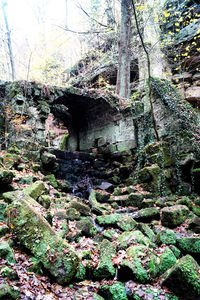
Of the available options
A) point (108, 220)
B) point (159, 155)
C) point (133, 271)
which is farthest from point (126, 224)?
point (159, 155)

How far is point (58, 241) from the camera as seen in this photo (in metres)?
2.51

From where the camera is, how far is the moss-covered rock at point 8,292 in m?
1.61

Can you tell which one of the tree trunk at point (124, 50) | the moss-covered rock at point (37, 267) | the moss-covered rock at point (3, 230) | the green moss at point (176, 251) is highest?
the tree trunk at point (124, 50)

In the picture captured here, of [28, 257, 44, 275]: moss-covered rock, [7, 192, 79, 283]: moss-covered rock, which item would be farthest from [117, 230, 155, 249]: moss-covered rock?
[28, 257, 44, 275]: moss-covered rock

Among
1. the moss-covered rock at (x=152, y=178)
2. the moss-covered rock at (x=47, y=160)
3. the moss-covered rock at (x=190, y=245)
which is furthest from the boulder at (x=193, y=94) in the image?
the moss-covered rock at (x=190, y=245)

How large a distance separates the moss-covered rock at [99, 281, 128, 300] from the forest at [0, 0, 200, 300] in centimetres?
1

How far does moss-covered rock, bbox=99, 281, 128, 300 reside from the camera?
7.50 ft

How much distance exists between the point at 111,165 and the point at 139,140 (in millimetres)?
1836

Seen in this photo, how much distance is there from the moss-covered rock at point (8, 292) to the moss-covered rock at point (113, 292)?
1.06m

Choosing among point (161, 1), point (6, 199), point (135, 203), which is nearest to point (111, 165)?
point (135, 203)

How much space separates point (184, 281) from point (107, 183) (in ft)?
17.2

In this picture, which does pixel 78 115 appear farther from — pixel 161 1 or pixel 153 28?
pixel 161 1

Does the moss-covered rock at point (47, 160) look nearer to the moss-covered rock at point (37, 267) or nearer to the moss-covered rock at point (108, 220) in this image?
the moss-covered rock at point (108, 220)

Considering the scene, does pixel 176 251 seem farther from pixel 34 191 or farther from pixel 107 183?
pixel 107 183
